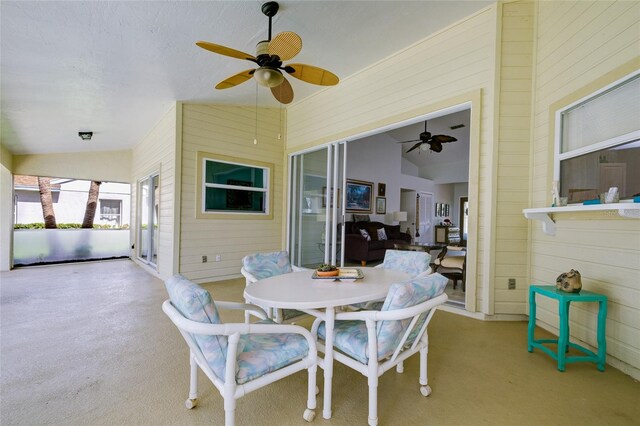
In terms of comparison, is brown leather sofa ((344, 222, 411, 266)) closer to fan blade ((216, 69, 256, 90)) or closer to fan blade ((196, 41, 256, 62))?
fan blade ((216, 69, 256, 90))

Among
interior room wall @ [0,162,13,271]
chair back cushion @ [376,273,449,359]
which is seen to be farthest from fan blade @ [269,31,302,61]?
interior room wall @ [0,162,13,271]

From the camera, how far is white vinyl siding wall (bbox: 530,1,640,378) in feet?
6.72

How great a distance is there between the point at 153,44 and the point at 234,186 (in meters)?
2.55

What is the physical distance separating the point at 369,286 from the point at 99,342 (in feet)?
8.09

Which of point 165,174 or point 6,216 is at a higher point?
point 165,174

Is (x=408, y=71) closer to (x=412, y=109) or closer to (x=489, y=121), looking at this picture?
(x=412, y=109)

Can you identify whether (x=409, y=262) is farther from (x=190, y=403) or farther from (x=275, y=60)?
(x=275, y=60)

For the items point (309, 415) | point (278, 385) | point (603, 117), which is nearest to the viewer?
point (309, 415)

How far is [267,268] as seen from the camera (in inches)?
95.4

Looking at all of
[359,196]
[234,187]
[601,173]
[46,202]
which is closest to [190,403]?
[601,173]

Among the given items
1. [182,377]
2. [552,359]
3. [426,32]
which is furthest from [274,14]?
[552,359]

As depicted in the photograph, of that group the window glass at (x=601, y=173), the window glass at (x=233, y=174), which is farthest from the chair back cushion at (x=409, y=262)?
the window glass at (x=233, y=174)

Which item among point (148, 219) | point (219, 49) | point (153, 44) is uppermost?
point (153, 44)

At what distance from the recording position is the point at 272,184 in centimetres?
556
